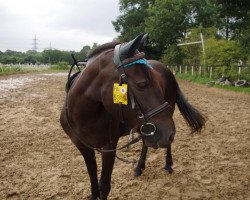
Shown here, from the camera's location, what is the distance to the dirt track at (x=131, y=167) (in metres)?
4.08

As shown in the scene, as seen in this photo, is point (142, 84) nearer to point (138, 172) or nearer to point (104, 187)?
point (104, 187)

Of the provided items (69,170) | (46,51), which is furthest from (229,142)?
(46,51)

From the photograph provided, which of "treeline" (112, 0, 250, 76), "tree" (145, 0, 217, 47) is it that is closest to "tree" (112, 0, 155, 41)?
"treeline" (112, 0, 250, 76)

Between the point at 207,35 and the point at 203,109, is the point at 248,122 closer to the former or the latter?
the point at 203,109

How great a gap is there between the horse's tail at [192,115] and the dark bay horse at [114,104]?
166cm

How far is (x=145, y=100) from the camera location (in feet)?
7.82

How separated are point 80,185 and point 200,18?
3029 cm

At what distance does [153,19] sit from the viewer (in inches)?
1273

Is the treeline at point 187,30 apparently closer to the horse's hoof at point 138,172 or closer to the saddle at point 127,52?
the horse's hoof at point 138,172

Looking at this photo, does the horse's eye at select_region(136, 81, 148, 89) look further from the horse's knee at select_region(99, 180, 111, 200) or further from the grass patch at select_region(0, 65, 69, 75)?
the grass patch at select_region(0, 65, 69, 75)

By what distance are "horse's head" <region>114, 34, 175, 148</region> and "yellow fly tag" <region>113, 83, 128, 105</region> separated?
0.03 meters

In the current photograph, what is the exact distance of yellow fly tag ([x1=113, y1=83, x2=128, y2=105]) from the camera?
2.39 meters

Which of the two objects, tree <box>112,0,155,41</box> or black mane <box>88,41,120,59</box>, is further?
tree <box>112,0,155,41</box>

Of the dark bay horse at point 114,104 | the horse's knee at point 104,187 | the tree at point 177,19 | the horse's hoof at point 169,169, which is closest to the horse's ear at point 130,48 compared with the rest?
the dark bay horse at point 114,104
